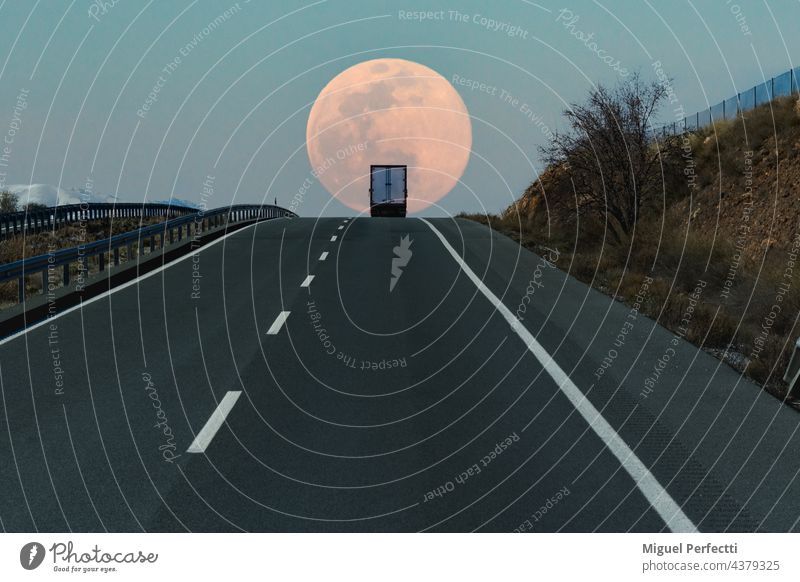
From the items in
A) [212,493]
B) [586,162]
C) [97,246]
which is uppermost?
[586,162]

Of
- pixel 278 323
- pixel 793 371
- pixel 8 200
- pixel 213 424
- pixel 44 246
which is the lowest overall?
pixel 213 424

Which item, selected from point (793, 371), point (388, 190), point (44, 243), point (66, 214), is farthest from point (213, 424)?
point (388, 190)

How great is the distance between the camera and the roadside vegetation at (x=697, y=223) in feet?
49.1

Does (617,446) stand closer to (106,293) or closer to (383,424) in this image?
(383,424)

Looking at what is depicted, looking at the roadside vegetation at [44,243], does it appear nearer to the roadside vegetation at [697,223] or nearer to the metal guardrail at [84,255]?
the metal guardrail at [84,255]

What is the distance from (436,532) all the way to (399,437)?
92.5 inches

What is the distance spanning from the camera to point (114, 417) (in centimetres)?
879

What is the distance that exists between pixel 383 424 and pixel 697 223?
86.6 feet

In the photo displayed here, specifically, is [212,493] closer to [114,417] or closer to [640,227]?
[114,417]

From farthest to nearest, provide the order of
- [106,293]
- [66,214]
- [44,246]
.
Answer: [66,214] < [44,246] < [106,293]

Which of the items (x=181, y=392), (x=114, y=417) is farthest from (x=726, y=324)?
(x=114, y=417)

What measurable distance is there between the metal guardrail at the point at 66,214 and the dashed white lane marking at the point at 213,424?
83.0 ft

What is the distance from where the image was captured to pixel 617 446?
7.69 metres

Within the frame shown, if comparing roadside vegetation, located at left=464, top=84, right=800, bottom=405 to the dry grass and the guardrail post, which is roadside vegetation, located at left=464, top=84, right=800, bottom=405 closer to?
the guardrail post
